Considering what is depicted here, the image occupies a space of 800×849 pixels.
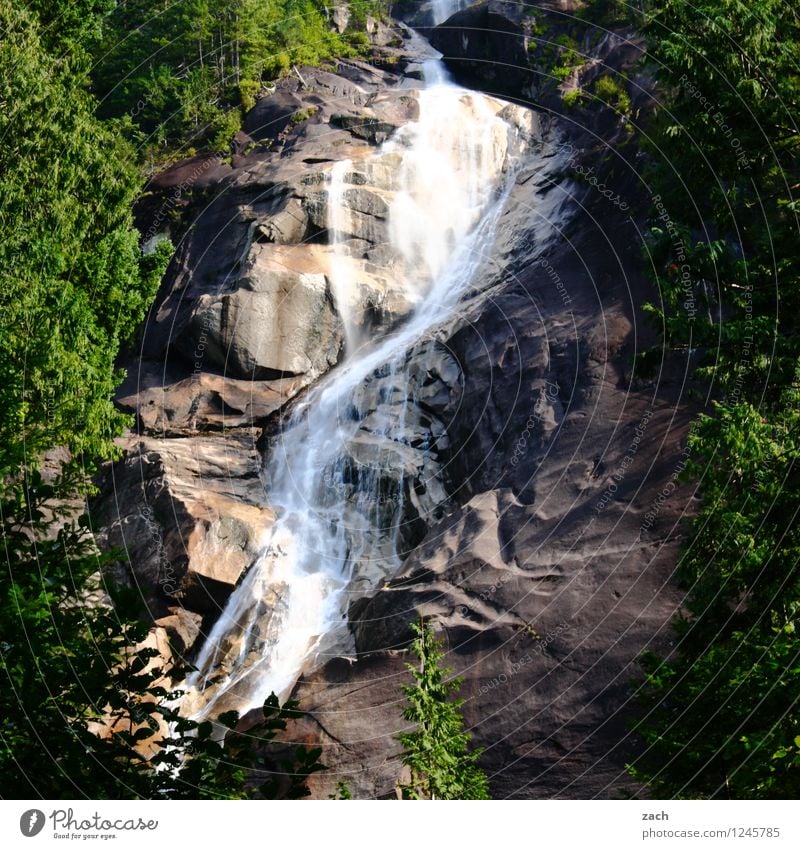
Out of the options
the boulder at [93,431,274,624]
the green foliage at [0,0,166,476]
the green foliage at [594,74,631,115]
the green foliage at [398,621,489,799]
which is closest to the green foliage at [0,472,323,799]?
the green foliage at [0,0,166,476]

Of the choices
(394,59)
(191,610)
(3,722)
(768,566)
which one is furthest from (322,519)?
(394,59)

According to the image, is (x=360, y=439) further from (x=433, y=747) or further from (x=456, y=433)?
(x=433, y=747)

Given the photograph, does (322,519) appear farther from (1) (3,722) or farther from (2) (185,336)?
(1) (3,722)

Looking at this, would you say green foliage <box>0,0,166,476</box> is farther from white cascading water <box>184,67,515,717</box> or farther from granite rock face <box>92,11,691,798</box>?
white cascading water <box>184,67,515,717</box>

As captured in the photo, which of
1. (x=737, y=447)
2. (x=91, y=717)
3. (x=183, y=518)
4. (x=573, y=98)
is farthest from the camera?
(x=573, y=98)

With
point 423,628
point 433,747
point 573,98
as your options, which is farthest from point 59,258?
point 573,98

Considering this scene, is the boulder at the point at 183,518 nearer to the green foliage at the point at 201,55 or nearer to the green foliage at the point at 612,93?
the green foliage at the point at 201,55

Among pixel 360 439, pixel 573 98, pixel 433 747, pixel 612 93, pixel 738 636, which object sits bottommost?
pixel 433 747
